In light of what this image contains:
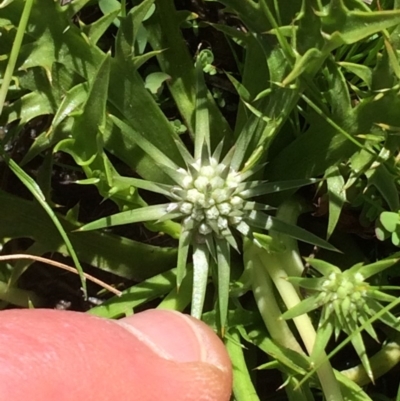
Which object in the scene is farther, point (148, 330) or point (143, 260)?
point (143, 260)

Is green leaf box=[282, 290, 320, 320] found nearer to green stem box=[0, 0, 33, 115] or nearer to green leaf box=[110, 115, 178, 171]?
green leaf box=[110, 115, 178, 171]

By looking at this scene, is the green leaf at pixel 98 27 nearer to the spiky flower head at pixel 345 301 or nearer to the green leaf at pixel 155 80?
the green leaf at pixel 155 80

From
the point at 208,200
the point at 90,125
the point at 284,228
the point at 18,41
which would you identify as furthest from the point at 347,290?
the point at 18,41

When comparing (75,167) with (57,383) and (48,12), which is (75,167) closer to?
(48,12)

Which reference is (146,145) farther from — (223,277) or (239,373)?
(239,373)

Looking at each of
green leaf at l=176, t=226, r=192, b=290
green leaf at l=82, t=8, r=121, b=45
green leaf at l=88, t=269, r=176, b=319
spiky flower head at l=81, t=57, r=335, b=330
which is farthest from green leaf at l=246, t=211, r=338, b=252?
green leaf at l=82, t=8, r=121, b=45

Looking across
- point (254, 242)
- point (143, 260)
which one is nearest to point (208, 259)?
point (254, 242)
